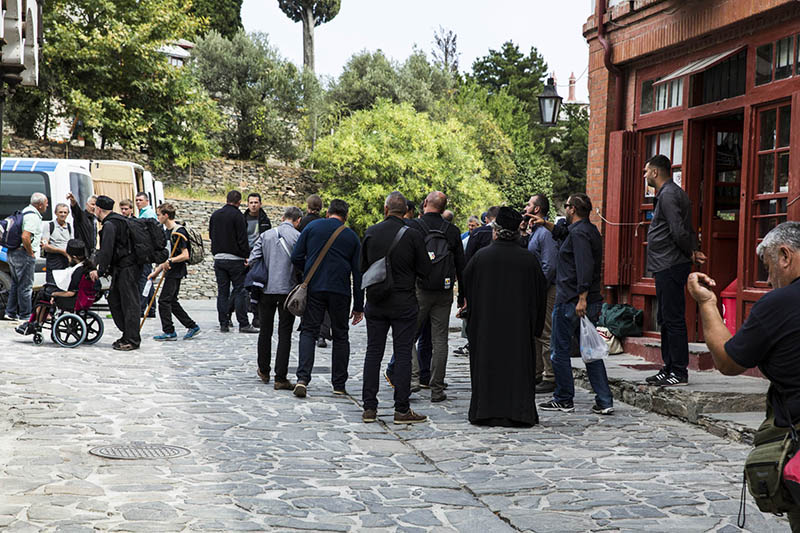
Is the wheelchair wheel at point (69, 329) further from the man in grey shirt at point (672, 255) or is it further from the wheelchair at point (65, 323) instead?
the man in grey shirt at point (672, 255)

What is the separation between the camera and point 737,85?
1020cm

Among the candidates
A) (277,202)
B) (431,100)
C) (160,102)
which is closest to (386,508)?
(160,102)

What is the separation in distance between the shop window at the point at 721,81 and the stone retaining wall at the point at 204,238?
1736cm

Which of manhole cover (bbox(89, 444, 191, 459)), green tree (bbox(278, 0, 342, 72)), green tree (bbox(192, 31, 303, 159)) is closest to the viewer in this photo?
manhole cover (bbox(89, 444, 191, 459))

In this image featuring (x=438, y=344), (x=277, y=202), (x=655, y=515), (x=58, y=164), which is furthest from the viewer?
(x=277, y=202)

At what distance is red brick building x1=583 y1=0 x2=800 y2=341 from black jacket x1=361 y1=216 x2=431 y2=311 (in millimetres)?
3823

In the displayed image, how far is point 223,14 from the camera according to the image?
1900 inches

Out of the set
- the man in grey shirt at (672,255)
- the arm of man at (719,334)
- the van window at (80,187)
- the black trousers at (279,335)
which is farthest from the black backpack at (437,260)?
the van window at (80,187)

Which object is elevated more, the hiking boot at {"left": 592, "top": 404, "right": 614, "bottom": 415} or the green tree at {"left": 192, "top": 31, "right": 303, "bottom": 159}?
the green tree at {"left": 192, "top": 31, "right": 303, "bottom": 159}

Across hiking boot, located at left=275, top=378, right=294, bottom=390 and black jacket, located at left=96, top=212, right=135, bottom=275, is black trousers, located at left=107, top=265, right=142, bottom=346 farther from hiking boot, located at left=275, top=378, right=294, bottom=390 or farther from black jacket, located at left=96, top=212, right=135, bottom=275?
hiking boot, located at left=275, top=378, right=294, bottom=390

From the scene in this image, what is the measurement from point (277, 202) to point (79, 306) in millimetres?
27326

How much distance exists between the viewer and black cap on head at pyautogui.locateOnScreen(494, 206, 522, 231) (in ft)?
26.4

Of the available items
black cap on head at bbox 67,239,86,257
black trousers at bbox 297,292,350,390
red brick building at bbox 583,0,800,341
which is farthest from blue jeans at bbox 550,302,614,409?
black cap on head at bbox 67,239,86,257

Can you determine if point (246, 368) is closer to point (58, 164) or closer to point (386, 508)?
point (386, 508)
